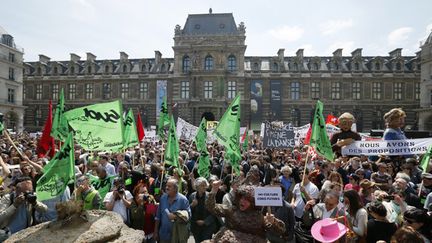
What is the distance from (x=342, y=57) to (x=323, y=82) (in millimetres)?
5187

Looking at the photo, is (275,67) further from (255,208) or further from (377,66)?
(255,208)

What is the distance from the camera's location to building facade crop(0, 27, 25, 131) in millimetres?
42438

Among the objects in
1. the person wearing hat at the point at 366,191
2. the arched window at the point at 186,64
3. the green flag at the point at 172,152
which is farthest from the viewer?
the arched window at the point at 186,64

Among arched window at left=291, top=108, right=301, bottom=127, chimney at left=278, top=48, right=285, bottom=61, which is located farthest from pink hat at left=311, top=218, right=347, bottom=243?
chimney at left=278, top=48, right=285, bottom=61

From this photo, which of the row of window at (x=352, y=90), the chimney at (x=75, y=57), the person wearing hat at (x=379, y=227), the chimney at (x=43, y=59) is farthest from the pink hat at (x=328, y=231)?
the chimney at (x=43, y=59)

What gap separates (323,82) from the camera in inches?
1735

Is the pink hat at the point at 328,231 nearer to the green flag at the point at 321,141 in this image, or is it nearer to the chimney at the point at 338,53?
the green flag at the point at 321,141

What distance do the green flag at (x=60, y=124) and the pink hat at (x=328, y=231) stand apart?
6.90 m

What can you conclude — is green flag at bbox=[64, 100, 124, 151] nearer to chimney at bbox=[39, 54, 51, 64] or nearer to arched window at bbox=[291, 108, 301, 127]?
arched window at bbox=[291, 108, 301, 127]

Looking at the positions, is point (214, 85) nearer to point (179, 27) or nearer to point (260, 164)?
point (179, 27)

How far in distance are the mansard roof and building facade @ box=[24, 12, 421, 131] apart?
128mm

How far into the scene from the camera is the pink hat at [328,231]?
3549mm

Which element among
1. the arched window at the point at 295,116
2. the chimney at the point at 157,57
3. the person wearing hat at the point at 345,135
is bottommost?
the person wearing hat at the point at 345,135

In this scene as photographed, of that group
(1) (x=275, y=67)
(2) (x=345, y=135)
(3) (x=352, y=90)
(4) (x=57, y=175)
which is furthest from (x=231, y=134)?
(3) (x=352, y=90)
